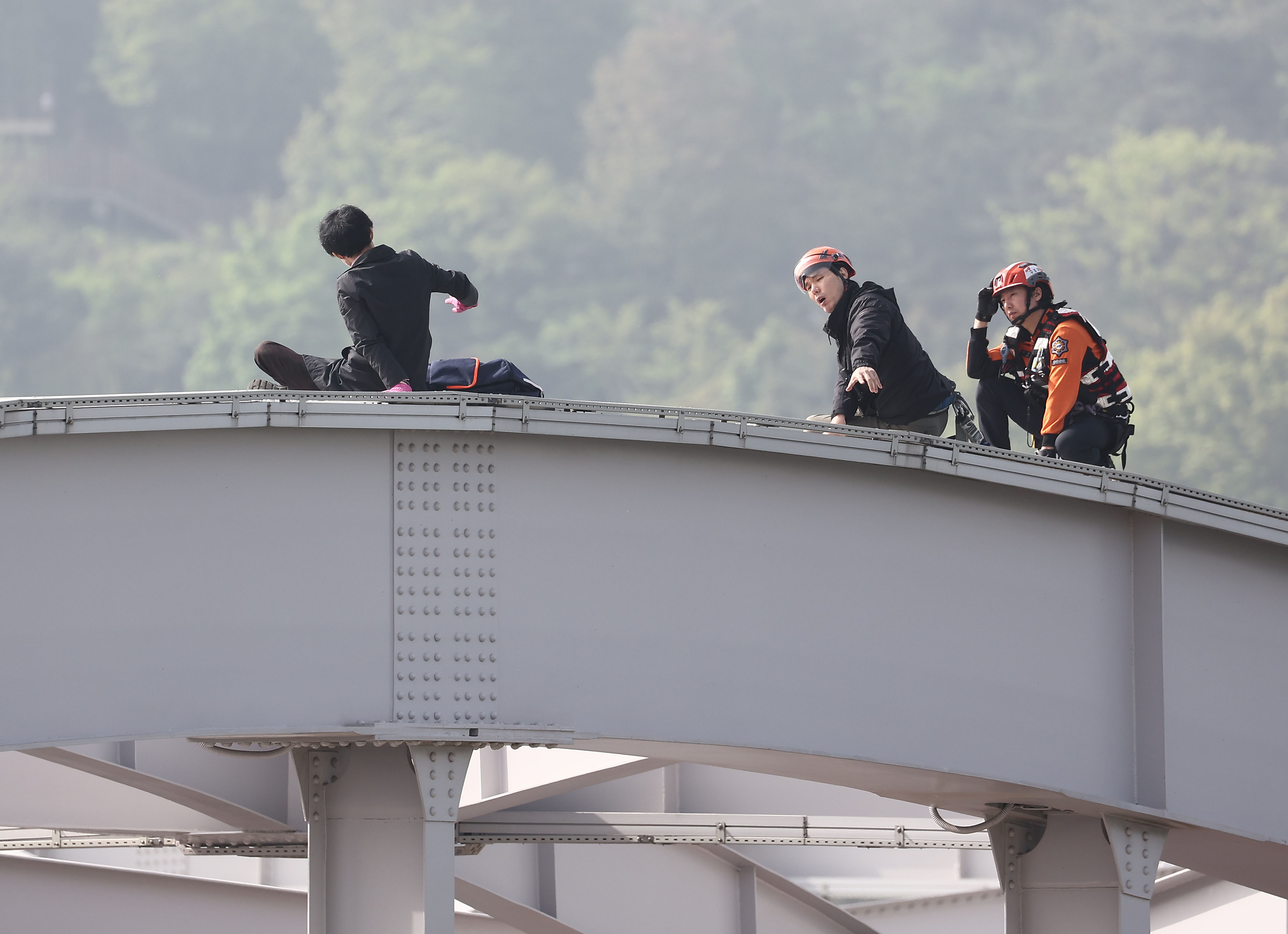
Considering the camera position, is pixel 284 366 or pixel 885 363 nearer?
pixel 284 366

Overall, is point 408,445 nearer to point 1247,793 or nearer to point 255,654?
point 255,654

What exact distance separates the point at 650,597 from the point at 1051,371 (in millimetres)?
3031

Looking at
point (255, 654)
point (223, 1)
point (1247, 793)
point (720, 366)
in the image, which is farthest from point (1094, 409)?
point (223, 1)

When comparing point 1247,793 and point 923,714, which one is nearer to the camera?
point 923,714

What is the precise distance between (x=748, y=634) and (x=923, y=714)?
40.5 inches

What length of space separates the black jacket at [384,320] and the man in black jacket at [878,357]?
219cm

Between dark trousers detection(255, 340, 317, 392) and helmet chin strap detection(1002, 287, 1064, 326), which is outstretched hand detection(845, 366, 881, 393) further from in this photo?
dark trousers detection(255, 340, 317, 392)

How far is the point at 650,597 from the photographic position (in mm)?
7625

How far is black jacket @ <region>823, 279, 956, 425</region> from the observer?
355 inches

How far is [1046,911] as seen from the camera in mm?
9188

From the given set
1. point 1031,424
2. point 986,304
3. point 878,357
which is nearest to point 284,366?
point 878,357

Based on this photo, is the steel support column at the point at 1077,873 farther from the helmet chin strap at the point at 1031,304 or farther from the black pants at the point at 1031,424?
the helmet chin strap at the point at 1031,304

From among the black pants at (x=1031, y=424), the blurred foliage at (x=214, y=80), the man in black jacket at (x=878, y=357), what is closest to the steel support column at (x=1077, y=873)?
the black pants at (x=1031, y=424)

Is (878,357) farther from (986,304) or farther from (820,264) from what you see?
(986,304)
